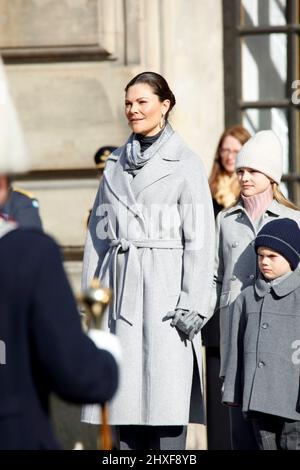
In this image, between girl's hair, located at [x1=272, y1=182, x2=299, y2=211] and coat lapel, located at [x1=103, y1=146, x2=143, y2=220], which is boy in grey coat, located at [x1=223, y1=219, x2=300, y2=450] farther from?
coat lapel, located at [x1=103, y1=146, x2=143, y2=220]

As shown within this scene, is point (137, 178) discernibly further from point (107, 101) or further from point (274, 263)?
point (107, 101)

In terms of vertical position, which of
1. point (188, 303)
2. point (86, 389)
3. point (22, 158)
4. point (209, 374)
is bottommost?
point (209, 374)

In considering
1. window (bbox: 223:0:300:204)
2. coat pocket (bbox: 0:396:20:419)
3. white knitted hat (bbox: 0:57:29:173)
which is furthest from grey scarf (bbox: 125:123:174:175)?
coat pocket (bbox: 0:396:20:419)

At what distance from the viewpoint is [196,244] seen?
240 inches

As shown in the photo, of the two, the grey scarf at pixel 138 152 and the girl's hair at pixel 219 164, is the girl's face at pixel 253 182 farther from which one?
the girl's hair at pixel 219 164

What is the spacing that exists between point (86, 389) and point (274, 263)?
2843mm

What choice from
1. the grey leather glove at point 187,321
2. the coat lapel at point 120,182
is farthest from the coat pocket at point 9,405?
the coat lapel at point 120,182

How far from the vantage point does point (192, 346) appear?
244 inches

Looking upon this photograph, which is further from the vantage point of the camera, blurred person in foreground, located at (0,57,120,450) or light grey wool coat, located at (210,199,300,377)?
light grey wool coat, located at (210,199,300,377)

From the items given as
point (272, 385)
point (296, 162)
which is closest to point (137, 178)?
point (272, 385)

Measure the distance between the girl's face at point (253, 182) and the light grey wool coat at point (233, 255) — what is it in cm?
9

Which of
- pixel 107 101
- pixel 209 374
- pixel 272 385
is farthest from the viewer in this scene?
pixel 107 101

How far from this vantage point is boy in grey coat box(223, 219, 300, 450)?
595 cm

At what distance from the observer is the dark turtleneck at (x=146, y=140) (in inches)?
245
